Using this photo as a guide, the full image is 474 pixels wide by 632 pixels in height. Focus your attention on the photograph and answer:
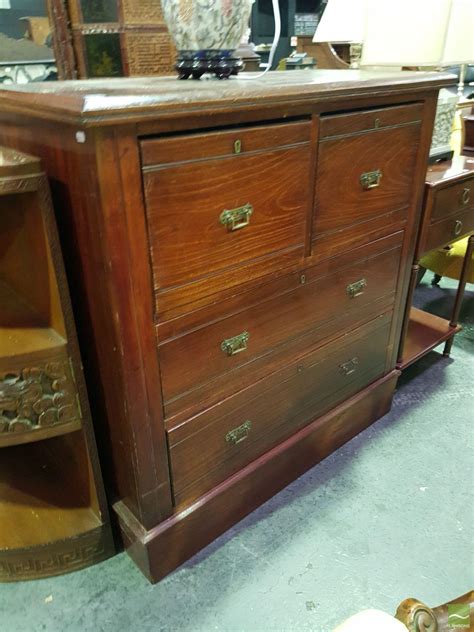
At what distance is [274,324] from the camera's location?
127 centimetres

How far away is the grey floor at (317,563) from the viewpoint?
46.8 inches

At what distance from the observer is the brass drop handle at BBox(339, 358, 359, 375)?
5.15 ft

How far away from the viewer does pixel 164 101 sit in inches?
33.1

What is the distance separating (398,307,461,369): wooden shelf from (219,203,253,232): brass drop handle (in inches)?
40.2

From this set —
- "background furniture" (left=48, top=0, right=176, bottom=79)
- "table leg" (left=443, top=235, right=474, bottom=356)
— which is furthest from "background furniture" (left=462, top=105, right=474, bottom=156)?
"background furniture" (left=48, top=0, right=176, bottom=79)

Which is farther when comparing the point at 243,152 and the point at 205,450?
the point at 205,450

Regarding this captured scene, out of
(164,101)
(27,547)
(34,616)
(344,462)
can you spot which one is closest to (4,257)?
(164,101)

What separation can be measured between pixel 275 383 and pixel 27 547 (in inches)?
28.1

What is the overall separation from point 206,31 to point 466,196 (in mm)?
1097

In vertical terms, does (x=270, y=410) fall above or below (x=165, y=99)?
below

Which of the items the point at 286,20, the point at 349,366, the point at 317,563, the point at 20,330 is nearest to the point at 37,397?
the point at 20,330

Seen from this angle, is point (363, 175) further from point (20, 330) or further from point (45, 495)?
point (45, 495)

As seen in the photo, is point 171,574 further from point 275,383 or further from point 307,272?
point 307,272

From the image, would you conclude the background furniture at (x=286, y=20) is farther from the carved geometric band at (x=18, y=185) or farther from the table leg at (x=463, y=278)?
the carved geometric band at (x=18, y=185)
